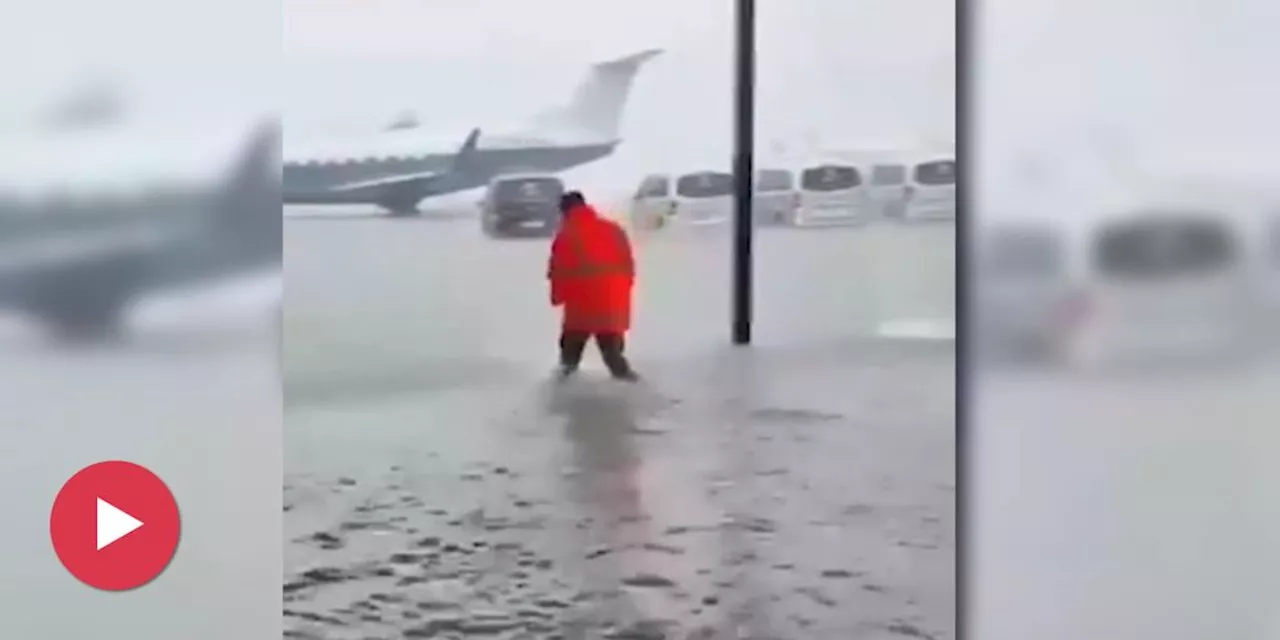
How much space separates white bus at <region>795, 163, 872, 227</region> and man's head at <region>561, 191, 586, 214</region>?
20cm

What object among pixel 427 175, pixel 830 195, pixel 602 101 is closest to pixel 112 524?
pixel 427 175

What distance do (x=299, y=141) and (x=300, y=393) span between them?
228 millimetres

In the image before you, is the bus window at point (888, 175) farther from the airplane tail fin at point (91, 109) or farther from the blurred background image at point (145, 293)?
the airplane tail fin at point (91, 109)

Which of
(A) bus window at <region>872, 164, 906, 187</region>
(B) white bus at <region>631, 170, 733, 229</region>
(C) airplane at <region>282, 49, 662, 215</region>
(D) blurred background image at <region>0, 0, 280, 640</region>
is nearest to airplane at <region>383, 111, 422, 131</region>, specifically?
(C) airplane at <region>282, 49, 662, 215</region>

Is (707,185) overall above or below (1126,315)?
above

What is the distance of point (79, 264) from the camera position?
970mm

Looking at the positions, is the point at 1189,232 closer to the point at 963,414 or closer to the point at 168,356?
the point at 963,414

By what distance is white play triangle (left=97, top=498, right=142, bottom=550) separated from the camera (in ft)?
3.13

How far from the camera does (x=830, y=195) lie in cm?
94

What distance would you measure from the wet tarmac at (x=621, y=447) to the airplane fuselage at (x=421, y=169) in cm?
3

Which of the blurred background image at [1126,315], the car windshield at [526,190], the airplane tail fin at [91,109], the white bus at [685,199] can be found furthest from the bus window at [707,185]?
the airplane tail fin at [91,109]

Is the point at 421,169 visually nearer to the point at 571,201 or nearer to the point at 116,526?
the point at 571,201

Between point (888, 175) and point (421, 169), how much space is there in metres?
0.42

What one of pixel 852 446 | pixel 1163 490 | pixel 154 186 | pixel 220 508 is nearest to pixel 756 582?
pixel 852 446
